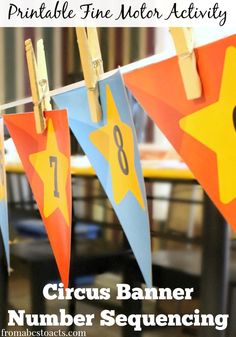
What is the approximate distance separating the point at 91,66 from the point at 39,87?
167mm

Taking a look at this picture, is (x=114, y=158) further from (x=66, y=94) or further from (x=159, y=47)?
(x=159, y=47)

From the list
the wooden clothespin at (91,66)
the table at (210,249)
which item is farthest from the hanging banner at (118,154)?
the table at (210,249)

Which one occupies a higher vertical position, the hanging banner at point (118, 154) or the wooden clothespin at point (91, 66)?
the wooden clothespin at point (91, 66)

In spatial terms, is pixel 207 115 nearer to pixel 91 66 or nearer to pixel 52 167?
pixel 91 66

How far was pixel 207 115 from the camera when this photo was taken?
454 mm

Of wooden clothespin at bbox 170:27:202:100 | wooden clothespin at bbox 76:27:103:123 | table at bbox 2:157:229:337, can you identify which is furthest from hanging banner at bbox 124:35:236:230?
table at bbox 2:157:229:337

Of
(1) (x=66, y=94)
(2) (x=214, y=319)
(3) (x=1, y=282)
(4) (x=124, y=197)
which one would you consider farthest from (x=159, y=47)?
(3) (x=1, y=282)

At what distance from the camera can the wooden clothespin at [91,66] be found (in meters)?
0.60

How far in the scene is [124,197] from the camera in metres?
0.60

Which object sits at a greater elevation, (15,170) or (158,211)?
(15,170)

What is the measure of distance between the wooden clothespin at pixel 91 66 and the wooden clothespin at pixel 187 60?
0.57 ft

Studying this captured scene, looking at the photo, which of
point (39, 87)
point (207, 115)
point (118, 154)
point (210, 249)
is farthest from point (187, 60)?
point (210, 249)

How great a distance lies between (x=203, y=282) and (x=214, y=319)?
0.08m

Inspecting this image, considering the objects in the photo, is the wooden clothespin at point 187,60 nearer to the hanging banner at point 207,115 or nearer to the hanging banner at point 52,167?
the hanging banner at point 207,115
